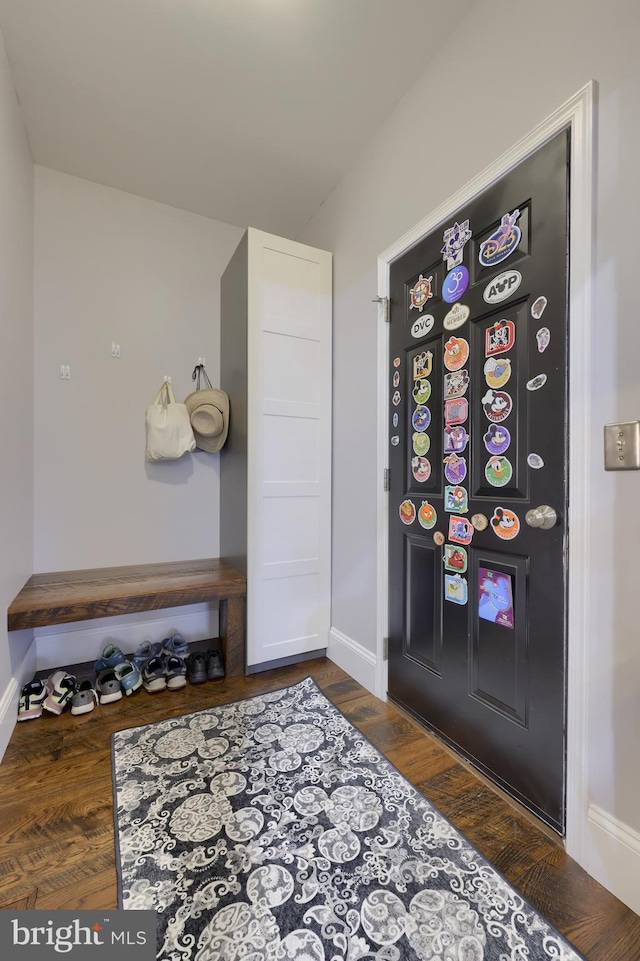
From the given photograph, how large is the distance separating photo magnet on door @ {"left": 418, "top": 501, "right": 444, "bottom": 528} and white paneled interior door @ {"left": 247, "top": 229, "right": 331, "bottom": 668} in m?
0.73

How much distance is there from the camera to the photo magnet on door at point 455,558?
1467 millimetres

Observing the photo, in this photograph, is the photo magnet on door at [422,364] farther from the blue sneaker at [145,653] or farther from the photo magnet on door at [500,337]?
the blue sneaker at [145,653]

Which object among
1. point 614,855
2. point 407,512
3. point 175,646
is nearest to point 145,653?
point 175,646

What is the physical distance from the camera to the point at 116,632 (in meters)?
2.31

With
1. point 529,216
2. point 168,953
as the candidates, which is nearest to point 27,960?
point 168,953

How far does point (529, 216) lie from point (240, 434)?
157 cm

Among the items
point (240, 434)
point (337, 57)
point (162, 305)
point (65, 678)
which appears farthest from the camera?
point (162, 305)

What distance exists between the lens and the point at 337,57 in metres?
1.59

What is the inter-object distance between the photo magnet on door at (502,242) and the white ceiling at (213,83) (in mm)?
758

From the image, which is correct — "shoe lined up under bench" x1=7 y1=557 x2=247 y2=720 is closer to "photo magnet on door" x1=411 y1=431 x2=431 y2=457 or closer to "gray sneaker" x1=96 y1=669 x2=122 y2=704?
"gray sneaker" x1=96 y1=669 x2=122 y2=704

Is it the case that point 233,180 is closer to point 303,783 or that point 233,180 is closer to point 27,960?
point 303,783

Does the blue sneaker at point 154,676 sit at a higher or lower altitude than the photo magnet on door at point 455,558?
lower

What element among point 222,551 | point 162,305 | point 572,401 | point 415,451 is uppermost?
point 162,305

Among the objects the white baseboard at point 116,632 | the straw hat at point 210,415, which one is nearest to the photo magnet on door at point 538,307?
the straw hat at point 210,415
